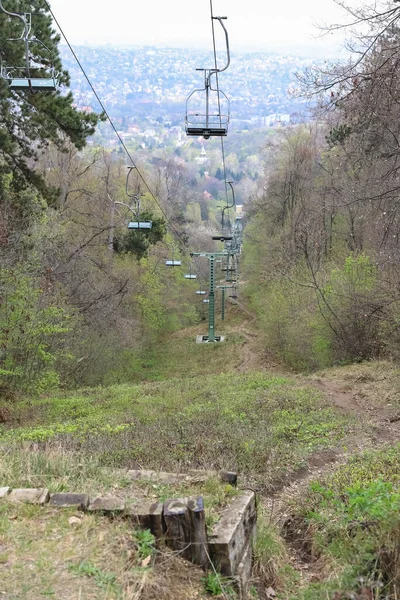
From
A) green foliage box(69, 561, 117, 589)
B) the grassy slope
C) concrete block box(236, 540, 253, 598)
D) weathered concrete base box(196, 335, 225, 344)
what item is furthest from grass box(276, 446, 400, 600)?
weathered concrete base box(196, 335, 225, 344)

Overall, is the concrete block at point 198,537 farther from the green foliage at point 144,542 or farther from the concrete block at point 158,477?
the concrete block at point 158,477

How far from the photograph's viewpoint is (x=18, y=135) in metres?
17.6

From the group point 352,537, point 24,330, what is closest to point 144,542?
point 352,537

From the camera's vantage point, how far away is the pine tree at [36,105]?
15211 millimetres

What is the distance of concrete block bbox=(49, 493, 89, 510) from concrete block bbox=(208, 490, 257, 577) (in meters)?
1.16

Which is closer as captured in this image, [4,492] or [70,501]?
[70,501]

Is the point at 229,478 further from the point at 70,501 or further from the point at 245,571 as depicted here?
Answer: the point at 70,501

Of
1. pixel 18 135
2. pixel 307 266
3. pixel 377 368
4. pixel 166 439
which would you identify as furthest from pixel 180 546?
pixel 307 266

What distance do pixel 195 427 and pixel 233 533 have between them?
17.7ft

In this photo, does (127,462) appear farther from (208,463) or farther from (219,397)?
(219,397)

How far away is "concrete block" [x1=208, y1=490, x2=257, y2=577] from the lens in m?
4.54

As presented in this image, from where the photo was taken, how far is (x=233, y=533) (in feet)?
15.4

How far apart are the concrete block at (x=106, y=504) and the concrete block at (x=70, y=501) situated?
0.24 feet

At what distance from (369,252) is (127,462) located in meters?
18.2
